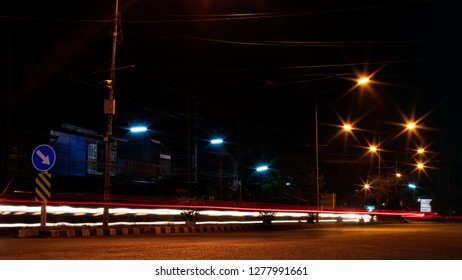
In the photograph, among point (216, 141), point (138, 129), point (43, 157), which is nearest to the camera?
point (43, 157)

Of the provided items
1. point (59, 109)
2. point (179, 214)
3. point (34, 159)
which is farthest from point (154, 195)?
point (34, 159)

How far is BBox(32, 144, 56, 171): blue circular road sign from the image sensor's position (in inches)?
742

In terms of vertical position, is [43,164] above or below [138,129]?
below

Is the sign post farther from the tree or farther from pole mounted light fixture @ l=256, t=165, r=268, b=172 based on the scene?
the tree

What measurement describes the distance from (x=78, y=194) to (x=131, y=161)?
17571 millimetres

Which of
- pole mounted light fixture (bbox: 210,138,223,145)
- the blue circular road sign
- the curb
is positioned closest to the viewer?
the blue circular road sign

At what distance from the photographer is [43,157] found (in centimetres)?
1895

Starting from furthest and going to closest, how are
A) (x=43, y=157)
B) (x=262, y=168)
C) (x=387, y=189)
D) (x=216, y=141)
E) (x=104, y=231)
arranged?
1. (x=387, y=189)
2. (x=262, y=168)
3. (x=216, y=141)
4. (x=104, y=231)
5. (x=43, y=157)

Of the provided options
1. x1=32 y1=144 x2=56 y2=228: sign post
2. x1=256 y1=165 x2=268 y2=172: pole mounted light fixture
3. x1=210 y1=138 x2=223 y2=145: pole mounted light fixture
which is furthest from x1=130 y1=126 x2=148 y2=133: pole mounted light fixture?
x1=32 y1=144 x2=56 y2=228: sign post

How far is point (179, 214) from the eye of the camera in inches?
1314

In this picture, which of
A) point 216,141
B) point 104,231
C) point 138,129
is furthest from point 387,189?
point 104,231

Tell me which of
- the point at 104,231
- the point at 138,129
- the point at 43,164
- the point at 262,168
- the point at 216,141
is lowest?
the point at 104,231

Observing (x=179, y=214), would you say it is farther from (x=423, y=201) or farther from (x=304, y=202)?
(x=423, y=201)

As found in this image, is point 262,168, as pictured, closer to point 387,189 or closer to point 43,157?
point 387,189
